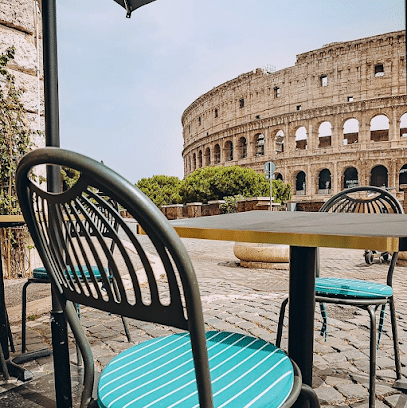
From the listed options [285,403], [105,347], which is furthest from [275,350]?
[105,347]

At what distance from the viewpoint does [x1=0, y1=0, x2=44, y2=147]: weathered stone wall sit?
167 inches

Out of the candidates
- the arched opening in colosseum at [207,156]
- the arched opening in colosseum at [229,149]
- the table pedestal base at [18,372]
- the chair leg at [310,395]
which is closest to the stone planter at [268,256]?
the table pedestal base at [18,372]

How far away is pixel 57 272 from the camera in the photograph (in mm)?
947

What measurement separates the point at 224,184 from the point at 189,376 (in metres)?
22.0

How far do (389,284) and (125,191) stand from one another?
70.7 inches

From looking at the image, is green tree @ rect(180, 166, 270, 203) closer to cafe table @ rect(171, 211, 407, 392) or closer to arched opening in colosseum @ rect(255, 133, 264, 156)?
arched opening in colosseum @ rect(255, 133, 264, 156)

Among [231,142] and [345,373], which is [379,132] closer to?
[231,142]

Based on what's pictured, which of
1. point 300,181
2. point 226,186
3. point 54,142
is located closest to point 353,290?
point 54,142

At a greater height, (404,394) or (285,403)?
(285,403)

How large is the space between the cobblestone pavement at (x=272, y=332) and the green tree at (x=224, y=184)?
696 inches

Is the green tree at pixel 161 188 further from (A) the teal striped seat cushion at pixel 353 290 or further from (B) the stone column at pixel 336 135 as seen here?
(A) the teal striped seat cushion at pixel 353 290

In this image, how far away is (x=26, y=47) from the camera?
14.6ft

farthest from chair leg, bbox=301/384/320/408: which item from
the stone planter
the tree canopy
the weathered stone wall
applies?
the tree canopy

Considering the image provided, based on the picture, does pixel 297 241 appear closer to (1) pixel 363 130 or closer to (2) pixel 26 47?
(2) pixel 26 47
